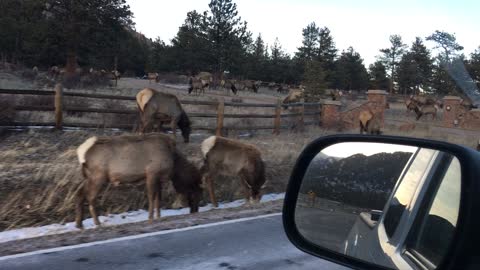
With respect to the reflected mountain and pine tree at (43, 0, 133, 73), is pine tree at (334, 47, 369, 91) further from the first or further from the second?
the reflected mountain

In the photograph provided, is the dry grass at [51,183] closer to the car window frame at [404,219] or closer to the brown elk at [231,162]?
the brown elk at [231,162]

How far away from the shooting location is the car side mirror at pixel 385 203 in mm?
1650

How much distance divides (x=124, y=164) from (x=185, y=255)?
323 cm

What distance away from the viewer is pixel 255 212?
7.81 metres

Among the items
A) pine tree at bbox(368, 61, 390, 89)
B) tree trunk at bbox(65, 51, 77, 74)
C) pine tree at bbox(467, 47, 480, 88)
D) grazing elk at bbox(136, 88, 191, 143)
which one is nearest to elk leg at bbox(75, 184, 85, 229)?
grazing elk at bbox(136, 88, 191, 143)

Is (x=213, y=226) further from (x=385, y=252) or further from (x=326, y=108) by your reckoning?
(x=326, y=108)

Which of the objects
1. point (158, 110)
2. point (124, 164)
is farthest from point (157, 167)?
point (158, 110)

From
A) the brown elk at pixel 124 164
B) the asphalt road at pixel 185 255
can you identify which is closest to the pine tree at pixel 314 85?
the brown elk at pixel 124 164

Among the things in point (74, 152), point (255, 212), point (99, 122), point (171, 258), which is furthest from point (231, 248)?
point (99, 122)

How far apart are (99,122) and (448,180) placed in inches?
515

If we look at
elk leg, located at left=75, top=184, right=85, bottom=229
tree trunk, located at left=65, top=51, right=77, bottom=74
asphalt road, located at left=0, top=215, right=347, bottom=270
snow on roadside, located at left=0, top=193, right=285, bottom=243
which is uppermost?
tree trunk, located at left=65, top=51, right=77, bottom=74

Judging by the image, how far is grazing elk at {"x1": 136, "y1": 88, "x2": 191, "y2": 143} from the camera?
13.6 metres

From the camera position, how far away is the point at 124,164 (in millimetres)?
8211

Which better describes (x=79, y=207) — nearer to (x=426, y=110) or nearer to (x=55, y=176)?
(x=55, y=176)
